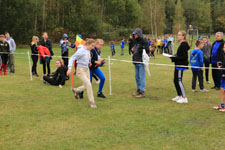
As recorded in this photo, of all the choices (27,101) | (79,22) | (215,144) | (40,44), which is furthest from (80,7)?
(215,144)

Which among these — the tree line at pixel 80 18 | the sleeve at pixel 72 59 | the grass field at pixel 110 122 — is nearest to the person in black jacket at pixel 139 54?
the grass field at pixel 110 122

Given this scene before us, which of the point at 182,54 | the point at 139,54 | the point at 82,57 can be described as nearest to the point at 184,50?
the point at 182,54

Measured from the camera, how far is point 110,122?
5746 mm

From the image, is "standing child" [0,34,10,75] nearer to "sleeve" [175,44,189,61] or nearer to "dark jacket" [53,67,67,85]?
"dark jacket" [53,67,67,85]

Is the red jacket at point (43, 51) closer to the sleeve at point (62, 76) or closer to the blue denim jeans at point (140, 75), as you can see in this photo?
the sleeve at point (62, 76)

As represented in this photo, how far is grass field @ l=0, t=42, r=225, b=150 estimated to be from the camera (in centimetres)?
459

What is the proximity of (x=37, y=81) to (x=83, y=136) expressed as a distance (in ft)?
22.3

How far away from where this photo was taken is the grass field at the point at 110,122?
15.1 ft

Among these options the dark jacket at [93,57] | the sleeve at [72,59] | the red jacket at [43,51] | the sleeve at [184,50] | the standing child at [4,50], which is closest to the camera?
the sleeve at [72,59]

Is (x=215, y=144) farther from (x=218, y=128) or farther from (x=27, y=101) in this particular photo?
(x=27, y=101)

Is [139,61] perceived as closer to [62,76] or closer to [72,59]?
[72,59]

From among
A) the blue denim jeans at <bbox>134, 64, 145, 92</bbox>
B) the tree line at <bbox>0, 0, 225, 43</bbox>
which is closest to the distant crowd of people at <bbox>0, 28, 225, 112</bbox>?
the blue denim jeans at <bbox>134, 64, 145, 92</bbox>

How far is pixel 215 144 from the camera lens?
179 inches

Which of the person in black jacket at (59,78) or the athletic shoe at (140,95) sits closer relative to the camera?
the athletic shoe at (140,95)
